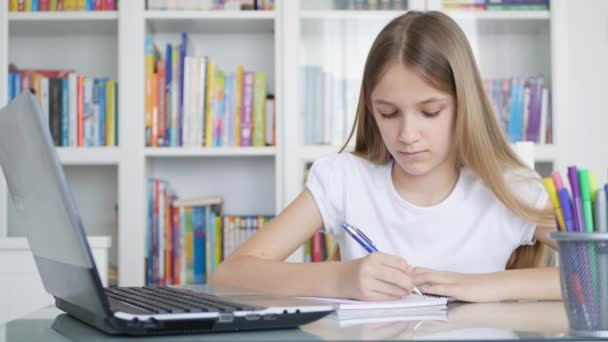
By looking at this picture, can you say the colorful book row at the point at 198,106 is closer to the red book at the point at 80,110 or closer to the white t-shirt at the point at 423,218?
the red book at the point at 80,110

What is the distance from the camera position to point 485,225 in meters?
1.49

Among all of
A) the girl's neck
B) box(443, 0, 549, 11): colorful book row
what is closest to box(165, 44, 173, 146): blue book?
box(443, 0, 549, 11): colorful book row

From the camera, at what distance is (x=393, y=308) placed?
91 centimetres

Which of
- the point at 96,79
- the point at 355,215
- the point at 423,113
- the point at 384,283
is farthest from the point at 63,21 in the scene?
the point at 384,283

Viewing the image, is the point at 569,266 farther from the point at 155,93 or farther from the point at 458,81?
the point at 155,93

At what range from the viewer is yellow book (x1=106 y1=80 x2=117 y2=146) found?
259 centimetres

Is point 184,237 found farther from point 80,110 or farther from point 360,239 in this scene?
point 360,239

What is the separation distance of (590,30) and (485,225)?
1.54 m

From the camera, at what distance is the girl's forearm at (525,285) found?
1.10m

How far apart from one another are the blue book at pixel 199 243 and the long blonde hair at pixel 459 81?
4.15 ft

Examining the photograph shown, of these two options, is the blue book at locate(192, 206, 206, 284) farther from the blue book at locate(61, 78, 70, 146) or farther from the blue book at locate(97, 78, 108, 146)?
the blue book at locate(61, 78, 70, 146)

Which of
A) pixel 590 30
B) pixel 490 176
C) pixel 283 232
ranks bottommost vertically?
pixel 283 232

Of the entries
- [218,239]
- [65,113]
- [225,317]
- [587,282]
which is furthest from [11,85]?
[587,282]

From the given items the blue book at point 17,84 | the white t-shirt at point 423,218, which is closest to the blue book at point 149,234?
the blue book at point 17,84
